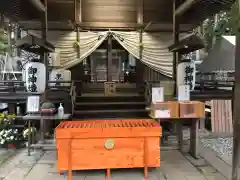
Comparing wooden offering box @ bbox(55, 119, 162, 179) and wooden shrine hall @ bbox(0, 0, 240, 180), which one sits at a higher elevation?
wooden shrine hall @ bbox(0, 0, 240, 180)

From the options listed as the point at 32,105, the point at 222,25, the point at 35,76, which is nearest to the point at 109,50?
the point at 35,76

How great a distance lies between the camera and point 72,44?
31.1 ft

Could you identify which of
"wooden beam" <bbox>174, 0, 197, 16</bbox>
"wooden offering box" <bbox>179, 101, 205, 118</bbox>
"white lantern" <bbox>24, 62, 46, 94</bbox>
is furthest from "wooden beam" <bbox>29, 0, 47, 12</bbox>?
"wooden offering box" <bbox>179, 101, 205, 118</bbox>

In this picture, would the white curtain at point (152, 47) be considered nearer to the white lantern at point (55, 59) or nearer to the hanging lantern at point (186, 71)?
the hanging lantern at point (186, 71)

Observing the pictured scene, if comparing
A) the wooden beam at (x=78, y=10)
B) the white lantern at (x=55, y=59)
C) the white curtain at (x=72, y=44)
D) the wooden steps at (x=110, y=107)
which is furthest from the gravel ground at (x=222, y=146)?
the wooden beam at (x=78, y=10)

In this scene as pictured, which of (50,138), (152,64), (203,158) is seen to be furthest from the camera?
(152,64)

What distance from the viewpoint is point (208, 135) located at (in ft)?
25.2

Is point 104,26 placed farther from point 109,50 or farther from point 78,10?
point 78,10

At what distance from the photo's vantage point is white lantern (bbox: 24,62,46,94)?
6.86 m

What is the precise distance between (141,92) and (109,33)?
8.56ft

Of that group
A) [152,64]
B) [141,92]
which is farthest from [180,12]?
[141,92]

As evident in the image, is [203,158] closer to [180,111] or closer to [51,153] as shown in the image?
[180,111]

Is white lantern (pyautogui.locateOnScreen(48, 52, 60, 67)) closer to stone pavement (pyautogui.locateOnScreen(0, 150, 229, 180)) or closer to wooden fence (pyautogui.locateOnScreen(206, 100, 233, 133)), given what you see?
stone pavement (pyautogui.locateOnScreen(0, 150, 229, 180))

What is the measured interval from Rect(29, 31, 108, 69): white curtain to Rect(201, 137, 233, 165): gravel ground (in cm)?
Answer: 522
